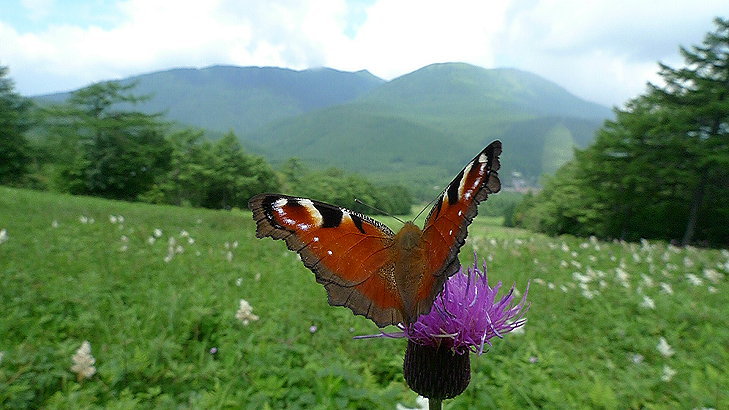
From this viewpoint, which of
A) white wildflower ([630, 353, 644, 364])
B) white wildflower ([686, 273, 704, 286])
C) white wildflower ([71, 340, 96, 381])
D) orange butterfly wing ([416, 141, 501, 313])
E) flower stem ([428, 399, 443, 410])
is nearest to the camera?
orange butterfly wing ([416, 141, 501, 313])

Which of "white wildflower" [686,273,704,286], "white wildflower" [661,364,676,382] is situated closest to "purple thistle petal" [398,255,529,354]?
"white wildflower" [661,364,676,382]

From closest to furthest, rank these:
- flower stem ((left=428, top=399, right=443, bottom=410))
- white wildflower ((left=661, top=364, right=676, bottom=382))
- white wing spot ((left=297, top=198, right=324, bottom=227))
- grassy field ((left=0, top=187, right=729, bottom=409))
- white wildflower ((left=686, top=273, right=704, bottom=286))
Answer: flower stem ((left=428, top=399, right=443, bottom=410))
white wing spot ((left=297, top=198, right=324, bottom=227))
grassy field ((left=0, top=187, right=729, bottom=409))
white wildflower ((left=661, top=364, right=676, bottom=382))
white wildflower ((left=686, top=273, right=704, bottom=286))

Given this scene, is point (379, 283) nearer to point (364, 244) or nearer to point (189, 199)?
point (364, 244)

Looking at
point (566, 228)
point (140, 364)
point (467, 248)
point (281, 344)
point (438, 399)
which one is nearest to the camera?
point (438, 399)

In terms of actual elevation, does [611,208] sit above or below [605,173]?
below

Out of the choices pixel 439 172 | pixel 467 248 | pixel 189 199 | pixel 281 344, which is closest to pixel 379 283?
pixel 281 344

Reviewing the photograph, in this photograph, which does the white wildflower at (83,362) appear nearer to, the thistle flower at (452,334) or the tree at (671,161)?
the thistle flower at (452,334)

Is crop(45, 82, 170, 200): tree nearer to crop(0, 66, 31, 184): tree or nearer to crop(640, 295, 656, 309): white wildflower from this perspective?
crop(0, 66, 31, 184): tree
